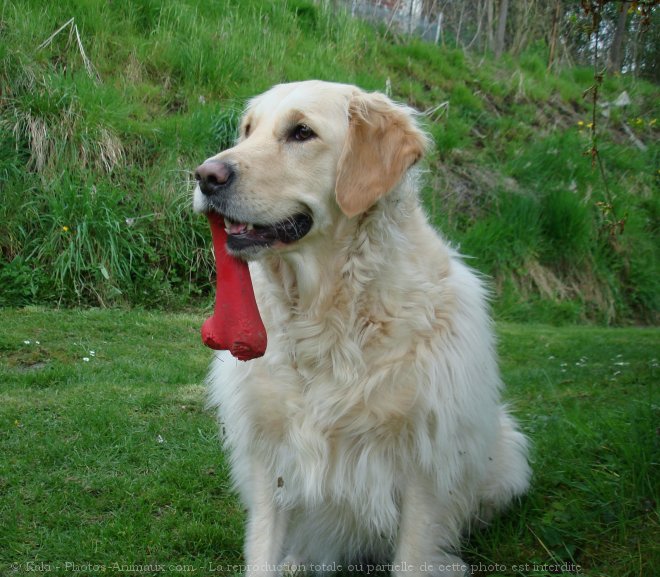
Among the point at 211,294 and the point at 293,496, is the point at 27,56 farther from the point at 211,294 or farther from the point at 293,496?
the point at 293,496

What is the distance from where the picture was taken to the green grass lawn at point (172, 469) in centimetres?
259

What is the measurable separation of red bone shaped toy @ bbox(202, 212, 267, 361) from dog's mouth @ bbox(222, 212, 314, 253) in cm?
5

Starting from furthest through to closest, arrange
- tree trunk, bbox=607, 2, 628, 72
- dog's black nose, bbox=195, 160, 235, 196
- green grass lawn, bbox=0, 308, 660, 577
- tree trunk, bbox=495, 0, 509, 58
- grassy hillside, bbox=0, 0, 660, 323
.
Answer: tree trunk, bbox=495, 0, 509, 58 → tree trunk, bbox=607, 2, 628, 72 → grassy hillside, bbox=0, 0, 660, 323 → green grass lawn, bbox=0, 308, 660, 577 → dog's black nose, bbox=195, 160, 235, 196

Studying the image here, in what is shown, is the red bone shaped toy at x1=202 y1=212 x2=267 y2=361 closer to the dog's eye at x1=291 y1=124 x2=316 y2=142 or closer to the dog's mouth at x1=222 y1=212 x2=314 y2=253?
the dog's mouth at x1=222 y1=212 x2=314 y2=253

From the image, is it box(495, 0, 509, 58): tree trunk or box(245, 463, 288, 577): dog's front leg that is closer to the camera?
box(245, 463, 288, 577): dog's front leg

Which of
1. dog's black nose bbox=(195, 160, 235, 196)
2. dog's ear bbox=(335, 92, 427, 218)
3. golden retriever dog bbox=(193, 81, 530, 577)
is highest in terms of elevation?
dog's ear bbox=(335, 92, 427, 218)

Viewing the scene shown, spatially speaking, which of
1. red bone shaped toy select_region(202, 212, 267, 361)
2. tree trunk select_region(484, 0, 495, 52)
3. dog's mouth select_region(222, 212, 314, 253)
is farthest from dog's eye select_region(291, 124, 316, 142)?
tree trunk select_region(484, 0, 495, 52)

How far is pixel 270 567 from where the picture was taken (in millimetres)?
2523

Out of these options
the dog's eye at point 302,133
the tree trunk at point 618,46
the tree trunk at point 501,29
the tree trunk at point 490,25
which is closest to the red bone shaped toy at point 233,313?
the dog's eye at point 302,133

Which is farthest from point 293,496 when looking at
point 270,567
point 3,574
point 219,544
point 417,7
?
point 417,7

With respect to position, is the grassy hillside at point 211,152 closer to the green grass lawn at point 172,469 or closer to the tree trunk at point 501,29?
the tree trunk at point 501,29

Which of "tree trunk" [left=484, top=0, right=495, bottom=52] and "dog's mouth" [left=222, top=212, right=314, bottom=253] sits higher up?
"tree trunk" [left=484, top=0, right=495, bottom=52]

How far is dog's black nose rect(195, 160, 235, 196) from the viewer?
2.35 meters

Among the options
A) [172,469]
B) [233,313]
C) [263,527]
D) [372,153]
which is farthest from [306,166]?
[172,469]
